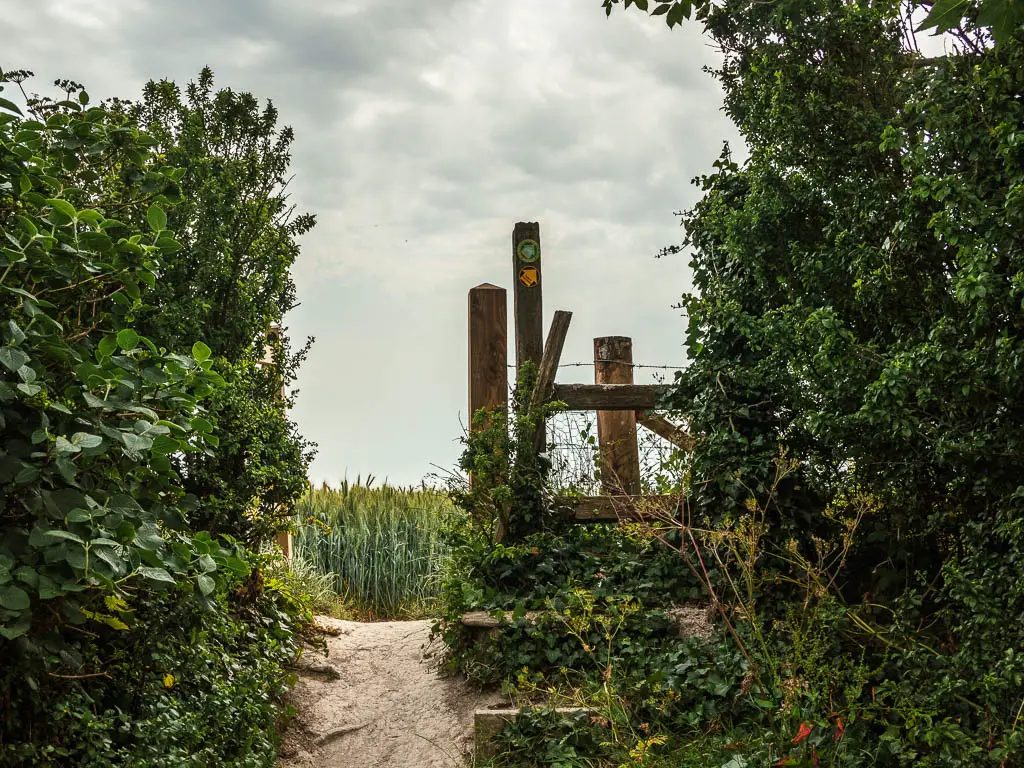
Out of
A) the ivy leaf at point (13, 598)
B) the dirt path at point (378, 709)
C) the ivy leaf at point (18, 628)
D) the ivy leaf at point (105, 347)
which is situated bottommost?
the dirt path at point (378, 709)

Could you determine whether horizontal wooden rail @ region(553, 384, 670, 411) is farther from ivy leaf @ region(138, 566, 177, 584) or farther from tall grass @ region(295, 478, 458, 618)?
ivy leaf @ region(138, 566, 177, 584)

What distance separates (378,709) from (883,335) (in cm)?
418

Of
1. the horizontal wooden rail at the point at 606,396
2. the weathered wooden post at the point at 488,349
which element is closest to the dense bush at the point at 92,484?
the weathered wooden post at the point at 488,349

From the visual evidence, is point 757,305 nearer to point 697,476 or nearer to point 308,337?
point 697,476

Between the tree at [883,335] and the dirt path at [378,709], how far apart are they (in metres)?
2.14

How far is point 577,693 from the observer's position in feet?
16.6

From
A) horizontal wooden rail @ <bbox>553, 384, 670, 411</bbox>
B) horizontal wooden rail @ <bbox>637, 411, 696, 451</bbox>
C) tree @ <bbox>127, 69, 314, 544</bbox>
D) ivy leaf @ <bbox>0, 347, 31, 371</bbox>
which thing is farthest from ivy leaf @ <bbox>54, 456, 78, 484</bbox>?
horizontal wooden rail @ <bbox>553, 384, 670, 411</bbox>

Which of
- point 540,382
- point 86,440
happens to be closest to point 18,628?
point 86,440

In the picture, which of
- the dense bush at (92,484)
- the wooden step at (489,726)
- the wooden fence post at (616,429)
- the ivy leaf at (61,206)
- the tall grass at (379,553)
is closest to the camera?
the dense bush at (92,484)

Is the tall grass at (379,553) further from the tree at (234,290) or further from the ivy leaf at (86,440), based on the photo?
the ivy leaf at (86,440)

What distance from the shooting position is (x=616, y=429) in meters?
8.55

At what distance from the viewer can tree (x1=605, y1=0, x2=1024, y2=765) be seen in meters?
4.23

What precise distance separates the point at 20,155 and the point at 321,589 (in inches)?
237

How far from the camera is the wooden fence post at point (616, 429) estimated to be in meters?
7.29
